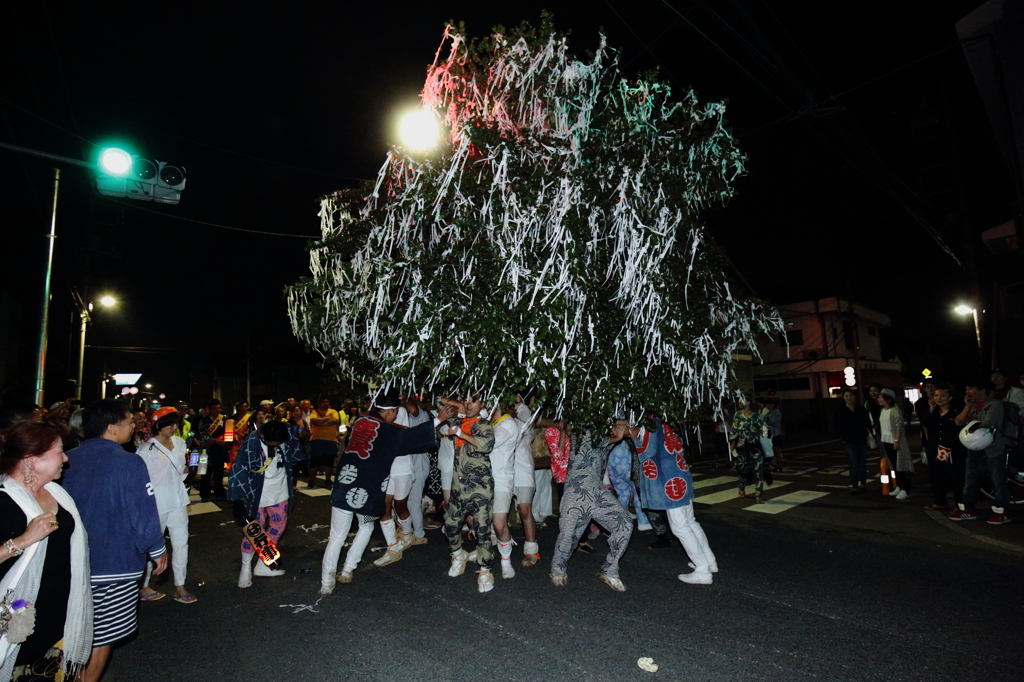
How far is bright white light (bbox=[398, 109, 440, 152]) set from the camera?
537 centimetres

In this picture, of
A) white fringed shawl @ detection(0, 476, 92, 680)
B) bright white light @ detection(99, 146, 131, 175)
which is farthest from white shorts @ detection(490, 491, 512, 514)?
bright white light @ detection(99, 146, 131, 175)

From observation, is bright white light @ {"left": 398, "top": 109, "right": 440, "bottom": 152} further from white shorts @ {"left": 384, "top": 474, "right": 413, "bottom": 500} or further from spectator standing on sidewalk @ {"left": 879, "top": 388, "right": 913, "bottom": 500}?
spectator standing on sidewalk @ {"left": 879, "top": 388, "right": 913, "bottom": 500}

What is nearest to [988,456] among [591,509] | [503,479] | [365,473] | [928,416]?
[928,416]

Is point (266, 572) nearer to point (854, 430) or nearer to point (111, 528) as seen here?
point (111, 528)

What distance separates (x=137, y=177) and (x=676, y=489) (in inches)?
302

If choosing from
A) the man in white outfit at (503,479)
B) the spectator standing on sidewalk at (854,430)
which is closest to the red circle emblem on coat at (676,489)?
the man in white outfit at (503,479)

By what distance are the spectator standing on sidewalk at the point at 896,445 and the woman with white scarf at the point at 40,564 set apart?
10913 mm

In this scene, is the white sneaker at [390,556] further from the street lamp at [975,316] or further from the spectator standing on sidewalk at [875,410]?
the street lamp at [975,316]

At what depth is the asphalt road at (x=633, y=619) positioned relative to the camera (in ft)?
12.0

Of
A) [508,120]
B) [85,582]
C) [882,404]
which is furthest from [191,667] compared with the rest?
[882,404]

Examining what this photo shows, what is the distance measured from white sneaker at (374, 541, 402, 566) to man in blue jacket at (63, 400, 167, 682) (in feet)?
9.97

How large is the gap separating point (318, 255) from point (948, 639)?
6.39 metres

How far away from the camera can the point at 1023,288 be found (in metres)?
14.5

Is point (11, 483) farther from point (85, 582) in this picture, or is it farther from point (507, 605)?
point (507, 605)
